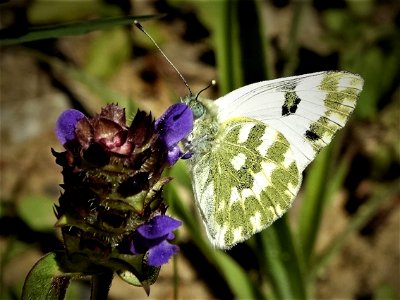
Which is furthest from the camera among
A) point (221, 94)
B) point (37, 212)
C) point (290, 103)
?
point (221, 94)

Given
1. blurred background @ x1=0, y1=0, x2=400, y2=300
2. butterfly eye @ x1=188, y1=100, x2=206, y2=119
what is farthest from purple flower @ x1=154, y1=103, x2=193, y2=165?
blurred background @ x1=0, y1=0, x2=400, y2=300

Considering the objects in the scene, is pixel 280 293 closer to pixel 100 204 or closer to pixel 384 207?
pixel 384 207

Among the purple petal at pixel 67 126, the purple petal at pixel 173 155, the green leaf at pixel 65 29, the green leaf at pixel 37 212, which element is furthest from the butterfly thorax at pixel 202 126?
the green leaf at pixel 37 212

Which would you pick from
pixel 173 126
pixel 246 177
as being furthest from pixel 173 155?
pixel 246 177

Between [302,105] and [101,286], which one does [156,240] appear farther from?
[302,105]

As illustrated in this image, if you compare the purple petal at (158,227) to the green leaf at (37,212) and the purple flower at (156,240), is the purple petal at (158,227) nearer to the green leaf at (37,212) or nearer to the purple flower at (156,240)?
the purple flower at (156,240)

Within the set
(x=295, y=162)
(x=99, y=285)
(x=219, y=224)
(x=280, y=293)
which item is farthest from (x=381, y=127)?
(x=99, y=285)

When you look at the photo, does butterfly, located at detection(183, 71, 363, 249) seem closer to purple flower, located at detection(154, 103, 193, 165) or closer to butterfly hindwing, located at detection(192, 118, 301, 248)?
butterfly hindwing, located at detection(192, 118, 301, 248)
